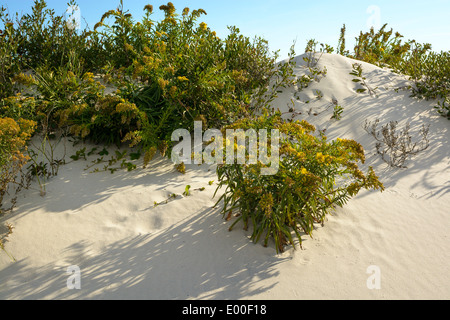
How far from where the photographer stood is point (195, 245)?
3.37 m

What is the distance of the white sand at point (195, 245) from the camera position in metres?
2.93

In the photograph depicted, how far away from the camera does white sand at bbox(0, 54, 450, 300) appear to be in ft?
9.62

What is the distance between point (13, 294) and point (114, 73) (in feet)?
13.6

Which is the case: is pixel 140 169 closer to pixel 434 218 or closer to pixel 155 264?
pixel 155 264
